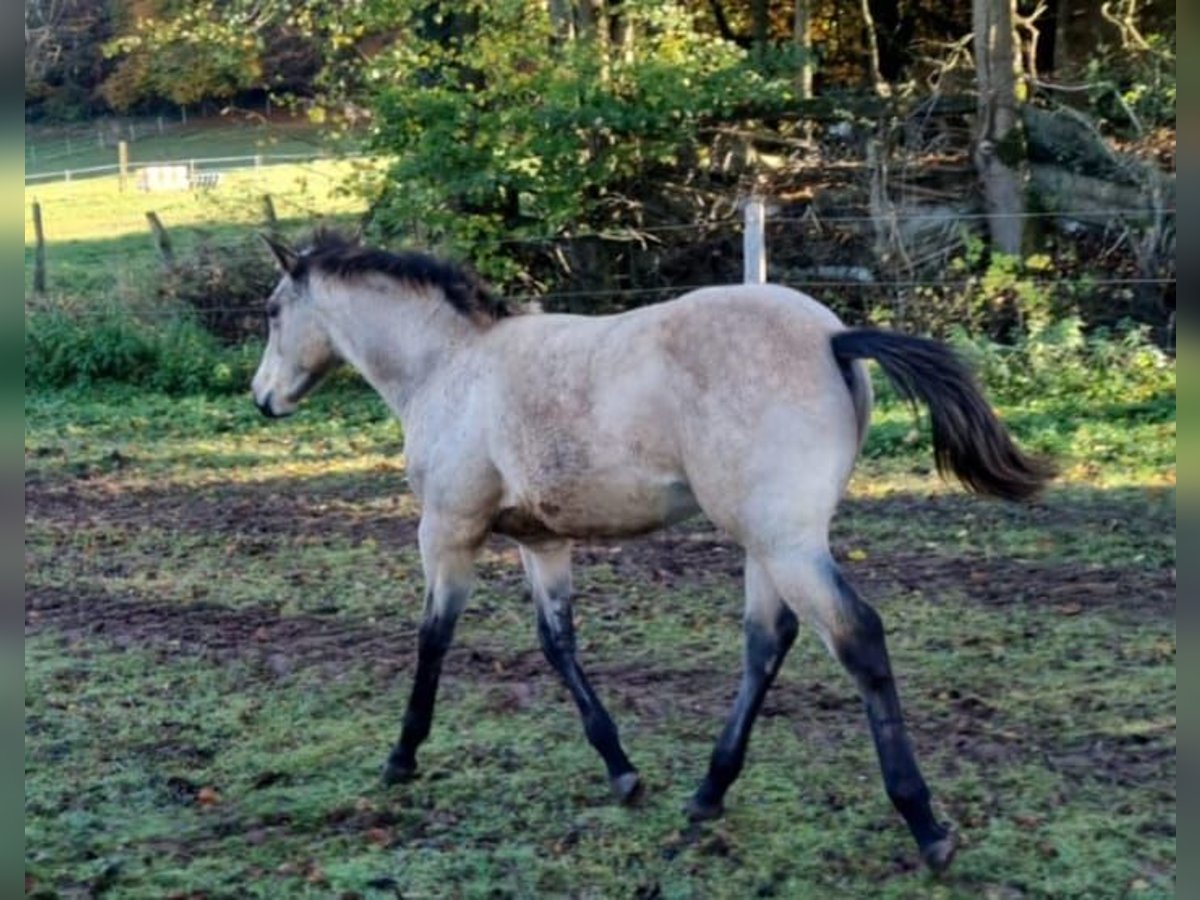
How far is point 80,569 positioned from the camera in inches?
317

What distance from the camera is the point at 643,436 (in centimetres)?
421

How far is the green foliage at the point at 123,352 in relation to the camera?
13758 millimetres

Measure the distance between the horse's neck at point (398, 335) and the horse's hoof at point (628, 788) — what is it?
4.71 feet

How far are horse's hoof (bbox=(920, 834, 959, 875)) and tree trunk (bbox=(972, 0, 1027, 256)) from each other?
928 cm

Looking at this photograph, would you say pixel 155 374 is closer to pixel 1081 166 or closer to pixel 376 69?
pixel 376 69

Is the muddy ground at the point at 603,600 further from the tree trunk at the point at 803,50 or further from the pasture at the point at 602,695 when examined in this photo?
the tree trunk at the point at 803,50

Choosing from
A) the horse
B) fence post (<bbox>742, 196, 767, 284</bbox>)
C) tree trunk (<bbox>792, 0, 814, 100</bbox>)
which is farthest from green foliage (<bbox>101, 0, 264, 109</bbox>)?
the horse

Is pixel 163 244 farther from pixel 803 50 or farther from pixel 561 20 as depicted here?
pixel 803 50

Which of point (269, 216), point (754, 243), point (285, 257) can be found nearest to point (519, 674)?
point (285, 257)

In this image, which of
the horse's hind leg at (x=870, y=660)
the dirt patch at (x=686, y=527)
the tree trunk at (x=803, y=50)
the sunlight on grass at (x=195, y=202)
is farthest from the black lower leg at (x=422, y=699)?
the tree trunk at (x=803, y=50)

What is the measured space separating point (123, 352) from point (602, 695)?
982 centimetres

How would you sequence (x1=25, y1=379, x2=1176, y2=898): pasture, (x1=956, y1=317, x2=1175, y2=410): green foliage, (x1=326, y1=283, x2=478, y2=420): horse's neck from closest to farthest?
(x1=25, y1=379, x2=1176, y2=898): pasture
(x1=326, y1=283, x2=478, y2=420): horse's neck
(x1=956, y1=317, x2=1175, y2=410): green foliage

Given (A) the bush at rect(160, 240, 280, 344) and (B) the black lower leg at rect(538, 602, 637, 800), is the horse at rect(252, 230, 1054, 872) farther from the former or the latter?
(A) the bush at rect(160, 240, 280, 344)

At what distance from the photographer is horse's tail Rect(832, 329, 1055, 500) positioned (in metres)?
3.95
